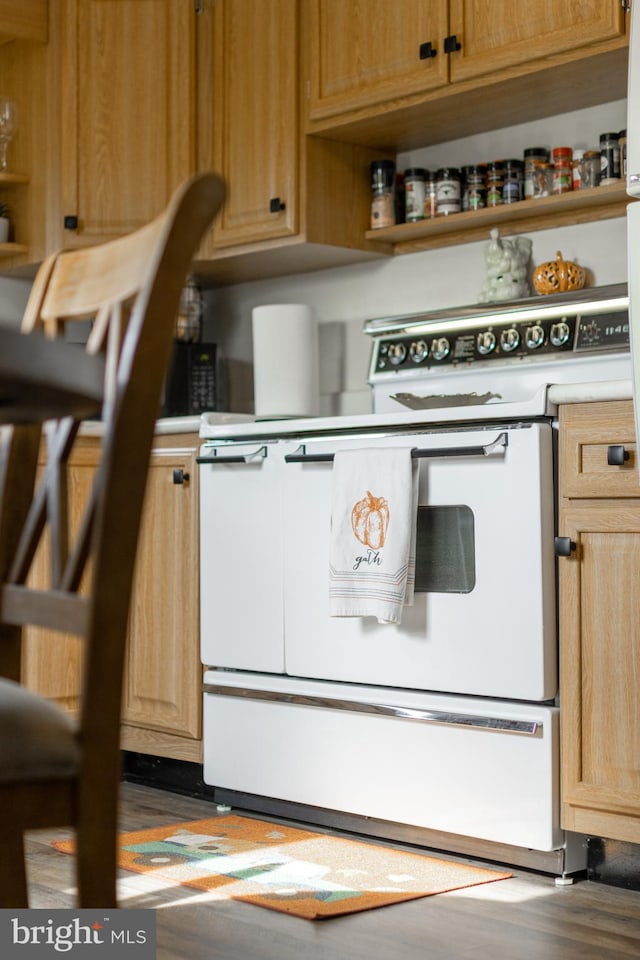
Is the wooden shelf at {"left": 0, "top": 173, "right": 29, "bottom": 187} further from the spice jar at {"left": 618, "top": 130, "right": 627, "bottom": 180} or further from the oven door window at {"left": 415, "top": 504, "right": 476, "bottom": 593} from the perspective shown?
the oven door window at {"left": 415, "top": 504, "right": 476, "bottom": 593}

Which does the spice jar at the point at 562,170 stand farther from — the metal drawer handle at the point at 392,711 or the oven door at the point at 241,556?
the metal drawer handle at the point at 392,711

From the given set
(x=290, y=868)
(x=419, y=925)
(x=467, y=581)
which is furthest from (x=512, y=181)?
(x=419, y=925)

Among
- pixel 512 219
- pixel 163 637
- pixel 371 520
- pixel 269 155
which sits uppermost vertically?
pixel 269 155

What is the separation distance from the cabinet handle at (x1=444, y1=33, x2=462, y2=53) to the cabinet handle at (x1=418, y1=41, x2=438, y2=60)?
4 cm

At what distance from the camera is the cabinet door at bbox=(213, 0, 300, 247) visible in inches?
132

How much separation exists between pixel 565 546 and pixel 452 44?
1.30 m

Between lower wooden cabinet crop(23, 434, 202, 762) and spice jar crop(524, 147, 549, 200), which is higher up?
spice jar crop(524, 147, 549, 200)

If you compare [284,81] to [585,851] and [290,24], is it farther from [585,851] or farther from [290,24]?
[585,851]

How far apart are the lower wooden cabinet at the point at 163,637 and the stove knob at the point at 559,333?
2.91ft

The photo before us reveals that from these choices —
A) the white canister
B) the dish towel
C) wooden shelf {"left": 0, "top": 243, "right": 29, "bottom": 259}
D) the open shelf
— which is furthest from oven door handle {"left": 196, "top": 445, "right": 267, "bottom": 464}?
the open shelf

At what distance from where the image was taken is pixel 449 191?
3238mm

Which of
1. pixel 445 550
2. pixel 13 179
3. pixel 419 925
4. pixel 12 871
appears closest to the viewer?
pixel 12 871

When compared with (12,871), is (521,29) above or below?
above

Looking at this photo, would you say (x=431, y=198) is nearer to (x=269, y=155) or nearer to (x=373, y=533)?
(x=269, y=155)
